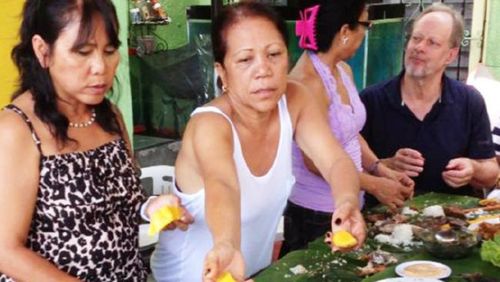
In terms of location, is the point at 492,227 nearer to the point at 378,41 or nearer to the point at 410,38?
the point at 410,38

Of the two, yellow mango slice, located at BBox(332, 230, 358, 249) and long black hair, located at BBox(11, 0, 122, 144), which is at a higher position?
long black hair, located at BBox(11, 0, 122, 144)

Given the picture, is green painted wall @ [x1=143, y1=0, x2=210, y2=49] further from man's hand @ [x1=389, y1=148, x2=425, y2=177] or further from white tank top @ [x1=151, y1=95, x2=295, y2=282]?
white tank top @ [x1=151, y1=95, x2=295, y2=282]

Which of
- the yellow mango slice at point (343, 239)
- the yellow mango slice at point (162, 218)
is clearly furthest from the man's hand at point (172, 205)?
the yellow mango slice at point (343, 239)

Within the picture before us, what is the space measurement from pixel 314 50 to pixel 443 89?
100 centimetres

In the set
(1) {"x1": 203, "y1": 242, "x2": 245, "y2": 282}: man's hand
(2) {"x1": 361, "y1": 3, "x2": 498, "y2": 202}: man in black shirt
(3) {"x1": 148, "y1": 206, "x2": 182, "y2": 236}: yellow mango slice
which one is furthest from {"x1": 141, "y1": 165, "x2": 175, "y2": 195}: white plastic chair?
(1) {"x1": 203, "y1": 242, "x2": 245, "y2": 282}: man's hand

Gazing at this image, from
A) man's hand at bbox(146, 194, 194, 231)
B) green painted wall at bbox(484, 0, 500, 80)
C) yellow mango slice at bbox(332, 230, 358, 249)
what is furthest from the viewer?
green painted wall at bbox(484, 0, 500, 80)

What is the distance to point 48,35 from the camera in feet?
5.14

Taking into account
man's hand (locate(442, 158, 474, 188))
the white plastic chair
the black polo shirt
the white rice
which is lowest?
the white plastic chair

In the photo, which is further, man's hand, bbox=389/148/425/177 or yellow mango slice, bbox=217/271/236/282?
man's hand, bbox=389/148/425/177

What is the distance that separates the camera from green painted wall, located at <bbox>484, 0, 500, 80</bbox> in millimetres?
5113

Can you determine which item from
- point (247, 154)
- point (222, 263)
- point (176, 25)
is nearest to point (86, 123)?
point (247, 154)

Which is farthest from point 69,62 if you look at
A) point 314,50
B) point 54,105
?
point 314,50

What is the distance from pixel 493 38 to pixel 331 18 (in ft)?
10.5

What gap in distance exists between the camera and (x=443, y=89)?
3180 mm
